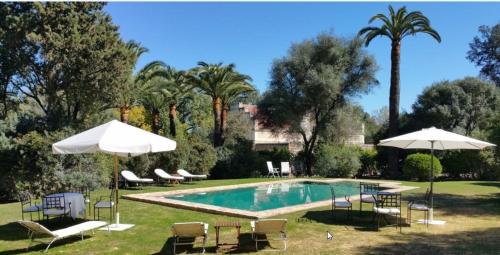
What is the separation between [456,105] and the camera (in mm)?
32281

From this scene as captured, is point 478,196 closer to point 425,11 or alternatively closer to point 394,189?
point 394,189

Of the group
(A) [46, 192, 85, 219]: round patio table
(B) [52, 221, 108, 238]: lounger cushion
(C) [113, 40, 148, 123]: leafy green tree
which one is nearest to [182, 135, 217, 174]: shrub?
(C) [113, 40, 148, 123]: leafy green tree

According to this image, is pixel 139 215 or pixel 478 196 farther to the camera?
pixel 478 196

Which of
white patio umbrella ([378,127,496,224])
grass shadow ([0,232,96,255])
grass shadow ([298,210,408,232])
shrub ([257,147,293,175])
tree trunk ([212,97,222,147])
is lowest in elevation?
grass shadow ([298,210,408,232])

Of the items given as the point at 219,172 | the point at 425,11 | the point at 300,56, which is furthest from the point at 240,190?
the point at 425,11

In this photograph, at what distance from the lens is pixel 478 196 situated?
16344 millimetres

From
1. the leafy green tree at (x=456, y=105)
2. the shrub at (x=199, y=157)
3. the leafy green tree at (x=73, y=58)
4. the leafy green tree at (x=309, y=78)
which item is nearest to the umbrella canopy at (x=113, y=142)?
the leafy green tree at (x=73, y=58)

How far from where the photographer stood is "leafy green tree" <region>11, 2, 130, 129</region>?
739 inches

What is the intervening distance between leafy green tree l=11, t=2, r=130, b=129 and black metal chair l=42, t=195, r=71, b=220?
9.76 metres

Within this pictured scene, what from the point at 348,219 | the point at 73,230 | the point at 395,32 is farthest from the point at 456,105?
the point at 73,230

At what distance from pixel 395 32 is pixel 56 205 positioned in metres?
23.3

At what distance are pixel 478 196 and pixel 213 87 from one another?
61.4 ft

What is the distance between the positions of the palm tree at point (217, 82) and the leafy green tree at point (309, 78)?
9.30 ft

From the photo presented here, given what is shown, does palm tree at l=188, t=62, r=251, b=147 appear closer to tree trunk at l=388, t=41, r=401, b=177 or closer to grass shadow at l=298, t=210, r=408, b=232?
tree trunk at l=388, t=41, r=401, b=177
